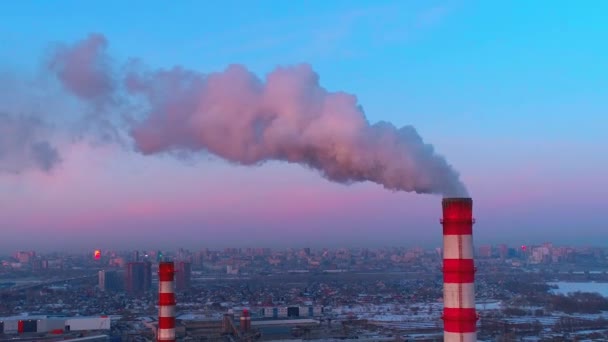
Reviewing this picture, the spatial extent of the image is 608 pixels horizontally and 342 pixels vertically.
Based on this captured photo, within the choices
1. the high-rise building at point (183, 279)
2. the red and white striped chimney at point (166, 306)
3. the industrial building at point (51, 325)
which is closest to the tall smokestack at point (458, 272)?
the red and white striped chimney at point (166, 306)

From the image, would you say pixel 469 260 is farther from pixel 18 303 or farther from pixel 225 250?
pixel 225 250

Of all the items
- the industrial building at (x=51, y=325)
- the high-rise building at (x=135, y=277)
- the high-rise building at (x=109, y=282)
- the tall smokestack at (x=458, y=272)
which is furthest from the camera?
the high-rise building at (x=109, y=282)

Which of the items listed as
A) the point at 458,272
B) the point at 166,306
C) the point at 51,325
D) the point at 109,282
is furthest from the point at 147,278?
the point at 458,272

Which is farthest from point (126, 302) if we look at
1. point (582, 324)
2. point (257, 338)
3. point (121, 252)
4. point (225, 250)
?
point (225, 250)

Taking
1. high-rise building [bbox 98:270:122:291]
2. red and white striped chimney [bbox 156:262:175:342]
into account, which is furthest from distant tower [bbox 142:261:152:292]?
red and white striped chimney [bbox 156:262:175:342]

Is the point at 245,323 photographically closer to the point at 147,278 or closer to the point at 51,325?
the point at 51,325

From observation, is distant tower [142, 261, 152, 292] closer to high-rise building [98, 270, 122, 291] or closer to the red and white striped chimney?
high-rise building [98, 270, 122, 291]

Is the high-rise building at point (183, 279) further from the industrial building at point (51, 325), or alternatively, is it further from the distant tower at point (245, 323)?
the distant tower at point (245, 323)
